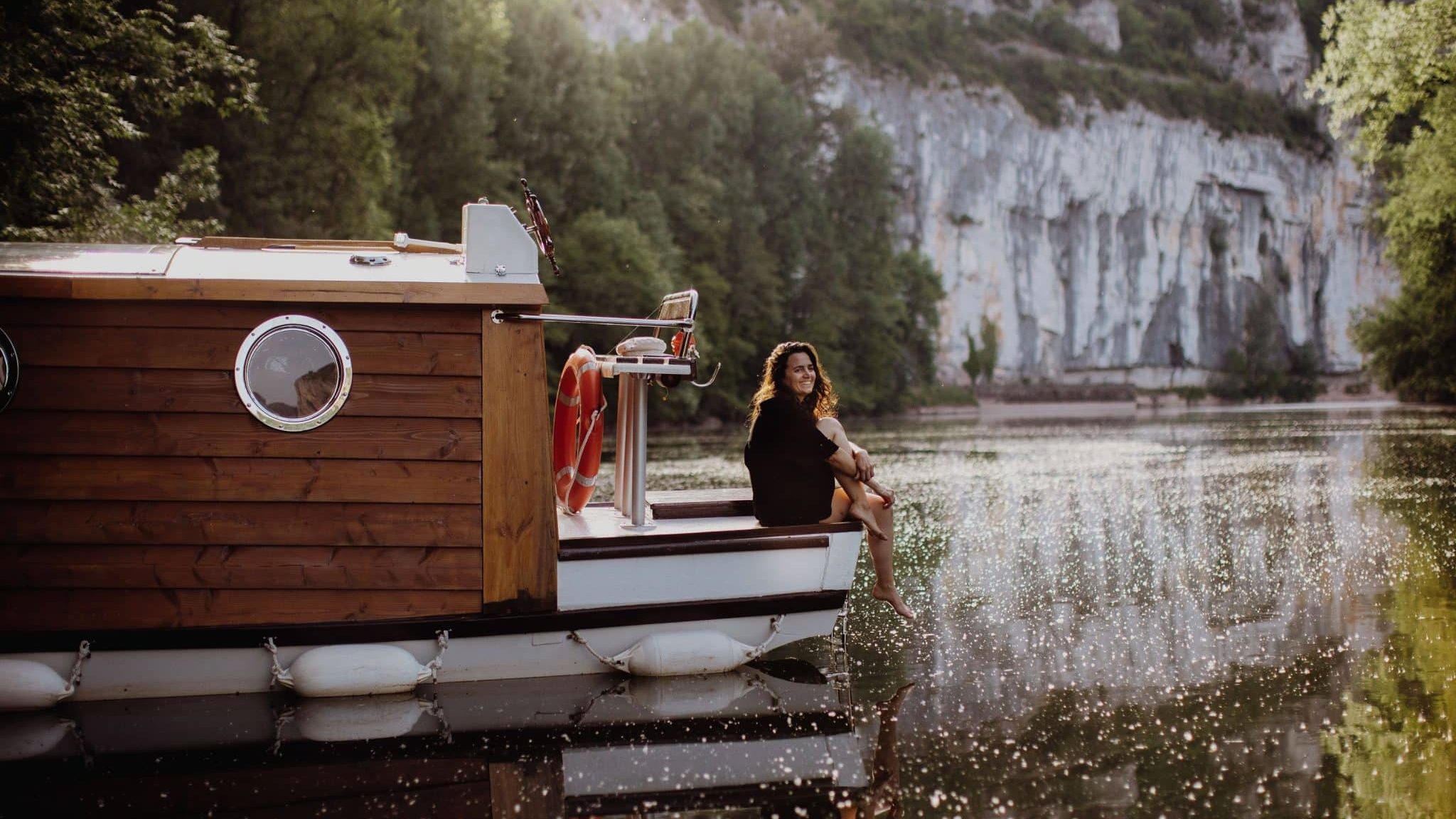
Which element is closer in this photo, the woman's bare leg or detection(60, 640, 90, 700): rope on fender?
detection(60, 640, 90, 700): rope on fender

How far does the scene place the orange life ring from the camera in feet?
25.1

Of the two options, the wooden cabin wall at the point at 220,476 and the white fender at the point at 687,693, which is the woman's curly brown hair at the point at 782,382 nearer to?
the white fender at the point at 687,693

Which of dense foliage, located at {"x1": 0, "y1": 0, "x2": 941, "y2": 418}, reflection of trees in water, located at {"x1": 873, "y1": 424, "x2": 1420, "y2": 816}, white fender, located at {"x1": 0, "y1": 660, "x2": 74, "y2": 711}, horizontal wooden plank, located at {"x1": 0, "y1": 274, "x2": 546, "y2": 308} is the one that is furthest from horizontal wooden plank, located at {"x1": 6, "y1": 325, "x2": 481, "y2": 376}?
dense foliage, located at {"x1": 0, "y1": 0, "x2": 941, "y2": 418}

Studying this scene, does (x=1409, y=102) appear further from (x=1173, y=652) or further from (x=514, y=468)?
(x=514, y=468)

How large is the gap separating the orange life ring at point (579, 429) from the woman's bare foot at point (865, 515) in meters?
1.43

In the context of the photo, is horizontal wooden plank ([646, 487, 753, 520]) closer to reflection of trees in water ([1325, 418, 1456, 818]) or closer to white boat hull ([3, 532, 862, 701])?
white boat hull ([3, 532, 862, 701])

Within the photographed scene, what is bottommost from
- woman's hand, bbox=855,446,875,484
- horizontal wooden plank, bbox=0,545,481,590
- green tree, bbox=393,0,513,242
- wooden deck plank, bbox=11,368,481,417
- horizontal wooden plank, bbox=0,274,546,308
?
horizontal wooden plank, bbox=0,545,481,590

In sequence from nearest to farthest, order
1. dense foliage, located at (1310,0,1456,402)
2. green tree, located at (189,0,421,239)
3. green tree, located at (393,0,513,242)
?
dense foliage, located at (1310,0,1456,402), green tree, located at (189,0,421,239), green tree, located at (393,0,513,242)

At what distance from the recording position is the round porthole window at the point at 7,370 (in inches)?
249

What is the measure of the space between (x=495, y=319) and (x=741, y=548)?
1.71 meters

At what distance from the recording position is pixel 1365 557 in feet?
34.6

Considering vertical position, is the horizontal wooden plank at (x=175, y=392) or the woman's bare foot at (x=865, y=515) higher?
the horizontal wooden plank at (x=175, y=392)

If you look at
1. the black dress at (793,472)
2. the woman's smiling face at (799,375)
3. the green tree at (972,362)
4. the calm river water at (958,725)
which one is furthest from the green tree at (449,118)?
the green tree at (972,362)

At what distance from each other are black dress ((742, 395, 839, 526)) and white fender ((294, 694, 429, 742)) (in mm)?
2132
